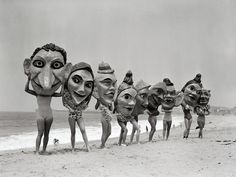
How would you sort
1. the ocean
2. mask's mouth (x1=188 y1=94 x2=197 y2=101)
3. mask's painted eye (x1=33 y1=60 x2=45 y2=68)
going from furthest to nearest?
the ocean, mask's mouth (x1=188 y1=94 x2=197 y2=101), mask's painted eye (x1=33 y1=60 x2=45 y2=68)

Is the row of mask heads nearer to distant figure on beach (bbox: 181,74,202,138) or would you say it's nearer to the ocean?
distant figure on beach (bbox: 181,74,202,138)

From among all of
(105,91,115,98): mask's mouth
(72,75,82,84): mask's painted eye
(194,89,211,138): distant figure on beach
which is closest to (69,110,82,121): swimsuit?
(72,75,82,84): mask's painted eye

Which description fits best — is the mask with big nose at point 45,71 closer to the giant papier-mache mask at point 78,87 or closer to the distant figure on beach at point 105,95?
the giant papier-mache mask at point 78,87

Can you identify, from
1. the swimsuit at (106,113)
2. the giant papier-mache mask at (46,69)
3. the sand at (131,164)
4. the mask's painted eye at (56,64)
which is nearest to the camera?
the sand at (131,164)

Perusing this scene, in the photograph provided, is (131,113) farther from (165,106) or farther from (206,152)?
(206,152)

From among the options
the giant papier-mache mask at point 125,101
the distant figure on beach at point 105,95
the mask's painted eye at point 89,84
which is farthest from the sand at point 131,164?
the giant papier-mache mask at point 125,101

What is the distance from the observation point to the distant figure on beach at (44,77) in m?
9.89

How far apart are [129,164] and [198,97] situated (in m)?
7.55

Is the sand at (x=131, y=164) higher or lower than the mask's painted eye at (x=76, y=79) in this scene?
lower

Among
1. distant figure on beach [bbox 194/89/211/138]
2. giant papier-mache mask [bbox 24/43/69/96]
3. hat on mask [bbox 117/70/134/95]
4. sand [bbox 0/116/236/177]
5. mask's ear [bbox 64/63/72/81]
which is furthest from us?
distant figure on beach [bbox 194/89/211/138]

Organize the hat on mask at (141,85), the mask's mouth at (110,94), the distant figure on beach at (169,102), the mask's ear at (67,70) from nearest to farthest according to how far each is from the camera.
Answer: the mask's ear at (67,70) → the mask's mouth at (110,94) → the hat on mask at (141,85) → the distant figure on beach at (169,102)

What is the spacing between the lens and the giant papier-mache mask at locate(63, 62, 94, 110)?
10492 millimetres

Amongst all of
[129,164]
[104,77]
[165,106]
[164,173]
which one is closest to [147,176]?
[164,173]

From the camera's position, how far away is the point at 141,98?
14.0 metres
